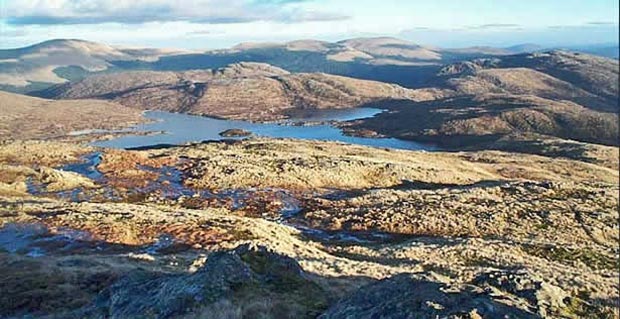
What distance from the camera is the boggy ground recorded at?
1728 cm

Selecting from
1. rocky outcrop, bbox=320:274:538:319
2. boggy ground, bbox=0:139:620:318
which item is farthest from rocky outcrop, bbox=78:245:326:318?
rocky outcrop, bbox=320:274:538:319

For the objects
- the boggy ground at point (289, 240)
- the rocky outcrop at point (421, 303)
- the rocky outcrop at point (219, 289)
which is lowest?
the boggy ground at point (289, 240)

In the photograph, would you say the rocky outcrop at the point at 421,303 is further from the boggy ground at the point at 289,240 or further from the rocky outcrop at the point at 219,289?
the rocky outcrop at the point at 219,289

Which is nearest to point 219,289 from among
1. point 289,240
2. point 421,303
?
point 421,303

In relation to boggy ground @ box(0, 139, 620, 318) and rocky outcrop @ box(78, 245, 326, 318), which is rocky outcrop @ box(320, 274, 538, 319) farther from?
rocky outcrop @ box(78, 245, 326, 318)

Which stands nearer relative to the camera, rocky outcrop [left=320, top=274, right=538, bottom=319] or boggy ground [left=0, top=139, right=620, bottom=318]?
rocky outcrop [left=320, top=274, right=538, bottom=319]

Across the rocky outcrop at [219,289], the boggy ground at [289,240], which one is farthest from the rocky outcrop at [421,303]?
the rocky outcrop at [219,289]

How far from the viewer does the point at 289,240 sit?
129ft

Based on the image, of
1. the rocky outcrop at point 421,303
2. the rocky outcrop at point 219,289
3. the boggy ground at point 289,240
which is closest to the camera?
the rocky outcrop at point 421,303

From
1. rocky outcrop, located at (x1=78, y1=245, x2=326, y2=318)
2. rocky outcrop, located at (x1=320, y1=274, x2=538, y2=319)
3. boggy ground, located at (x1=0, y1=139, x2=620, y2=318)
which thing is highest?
rocky outcrop, located at (x1=320, y1=274, x2=538, y2=319)

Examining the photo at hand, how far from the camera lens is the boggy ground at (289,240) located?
1728cm

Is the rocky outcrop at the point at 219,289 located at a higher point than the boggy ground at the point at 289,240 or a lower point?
higher

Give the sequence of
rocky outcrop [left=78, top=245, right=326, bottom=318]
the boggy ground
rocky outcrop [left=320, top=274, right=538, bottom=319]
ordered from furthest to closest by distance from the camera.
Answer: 1. the boggy ground
2. rocky outcrop [left=78, top=245, right=326, bottom=318]
3. rocky outcrop [left=320, top=274, right=538, bottom=319]

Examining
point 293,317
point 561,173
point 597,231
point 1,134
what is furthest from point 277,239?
point 1,134
